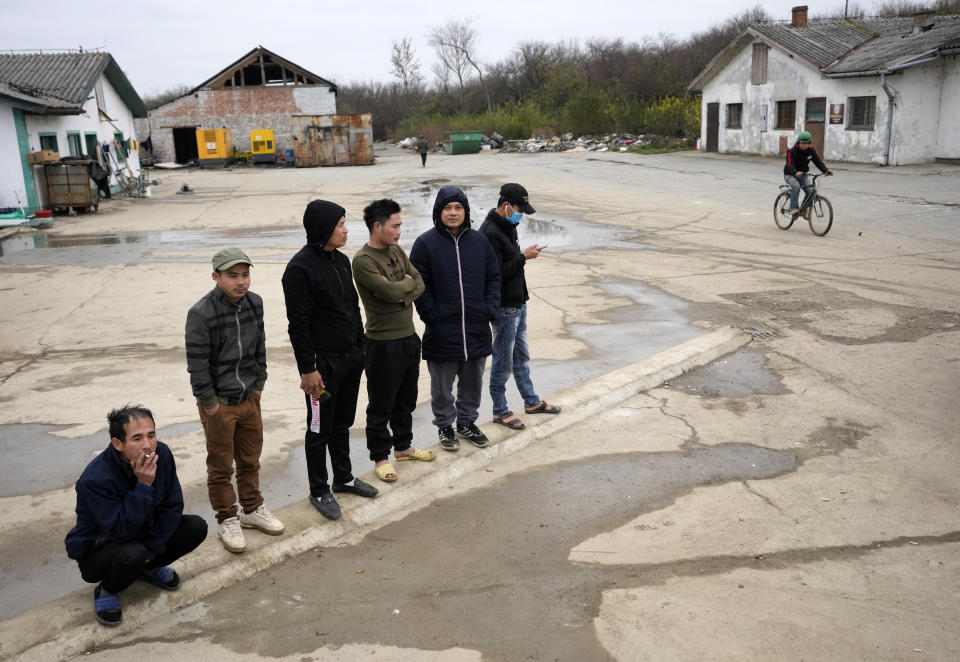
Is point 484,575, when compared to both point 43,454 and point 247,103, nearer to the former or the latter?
point 43,454

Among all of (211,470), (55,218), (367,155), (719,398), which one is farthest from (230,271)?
(367,155)

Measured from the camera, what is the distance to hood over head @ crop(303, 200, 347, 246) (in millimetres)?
4383

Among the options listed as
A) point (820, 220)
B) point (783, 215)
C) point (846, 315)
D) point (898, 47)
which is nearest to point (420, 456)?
point (846, 315)

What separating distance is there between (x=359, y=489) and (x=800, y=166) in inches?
473

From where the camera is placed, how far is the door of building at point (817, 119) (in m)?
31.7

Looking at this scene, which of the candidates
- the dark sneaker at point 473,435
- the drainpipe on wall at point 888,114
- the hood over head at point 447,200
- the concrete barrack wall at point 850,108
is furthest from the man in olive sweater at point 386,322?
the drainpipe on wall at point 888,114

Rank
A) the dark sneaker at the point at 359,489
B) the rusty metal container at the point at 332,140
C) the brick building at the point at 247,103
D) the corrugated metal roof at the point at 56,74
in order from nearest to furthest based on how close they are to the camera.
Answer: the dark sneaker at the point at 359,489
the corrugated metal roof at the point at 56,74
the rusty metal container at the point at 332,140
the brick building at the point at 247,103

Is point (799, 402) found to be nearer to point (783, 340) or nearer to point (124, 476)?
point (783, 340)

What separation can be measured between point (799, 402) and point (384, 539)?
3.68 m

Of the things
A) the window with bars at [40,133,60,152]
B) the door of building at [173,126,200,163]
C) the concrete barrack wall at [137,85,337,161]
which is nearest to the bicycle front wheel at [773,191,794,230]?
the window with bars at [40,133,60,152]

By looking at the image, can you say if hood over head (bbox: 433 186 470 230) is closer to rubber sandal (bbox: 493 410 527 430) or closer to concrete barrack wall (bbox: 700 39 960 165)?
rubber sandal (bbox: 493 410 527 430)

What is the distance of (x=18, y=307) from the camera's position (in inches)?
434

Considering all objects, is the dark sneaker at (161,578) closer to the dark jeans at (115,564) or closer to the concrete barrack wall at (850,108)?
the dark jeans at (115,564)

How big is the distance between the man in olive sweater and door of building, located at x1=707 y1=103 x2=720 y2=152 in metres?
36.7
